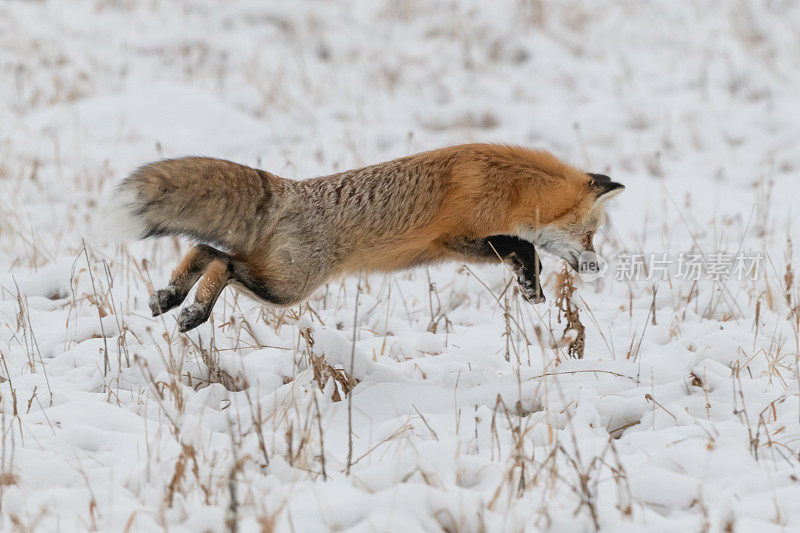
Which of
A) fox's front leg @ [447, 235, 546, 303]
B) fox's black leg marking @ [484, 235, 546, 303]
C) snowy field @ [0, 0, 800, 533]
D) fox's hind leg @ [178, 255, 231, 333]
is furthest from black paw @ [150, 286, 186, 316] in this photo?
fox's black leg marking @ [484, 235, 546, 303]

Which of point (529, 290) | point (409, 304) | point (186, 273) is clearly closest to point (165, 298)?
point (186, 273)

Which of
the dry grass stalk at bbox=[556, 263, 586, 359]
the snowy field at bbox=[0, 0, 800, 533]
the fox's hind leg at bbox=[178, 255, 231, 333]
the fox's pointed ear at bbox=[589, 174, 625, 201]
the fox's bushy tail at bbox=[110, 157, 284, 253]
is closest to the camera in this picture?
the snowy field at bbox=[0, 0, 800, 533]

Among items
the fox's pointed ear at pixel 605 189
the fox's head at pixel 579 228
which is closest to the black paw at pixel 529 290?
the fox's head at pixel 579 228

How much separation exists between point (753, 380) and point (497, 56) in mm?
10288

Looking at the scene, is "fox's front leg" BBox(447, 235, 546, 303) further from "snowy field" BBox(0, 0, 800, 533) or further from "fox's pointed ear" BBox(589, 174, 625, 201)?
"fox's pointed ear" BBox(589, 174, 625, 201)

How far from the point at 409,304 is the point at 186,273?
2156 millimetres

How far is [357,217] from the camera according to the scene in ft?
15.4

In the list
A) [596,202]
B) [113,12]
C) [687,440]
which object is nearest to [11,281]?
[596,202]

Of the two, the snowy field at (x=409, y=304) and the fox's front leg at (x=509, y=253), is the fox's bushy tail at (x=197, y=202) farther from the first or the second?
the fox's front leg at (x=509, y=253)

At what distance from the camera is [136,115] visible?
10.5 meters

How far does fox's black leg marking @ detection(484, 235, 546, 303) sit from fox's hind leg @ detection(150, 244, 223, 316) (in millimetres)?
1577

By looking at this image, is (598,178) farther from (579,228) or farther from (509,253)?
(509,253)

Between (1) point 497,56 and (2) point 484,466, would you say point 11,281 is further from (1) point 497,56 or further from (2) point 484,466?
(1) point 497,56

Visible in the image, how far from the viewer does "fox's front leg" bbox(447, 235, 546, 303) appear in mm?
4766
